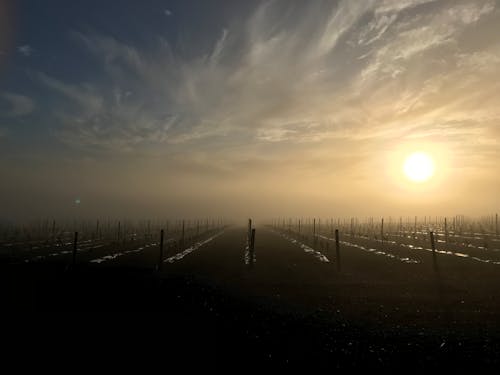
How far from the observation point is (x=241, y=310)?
11398 mm

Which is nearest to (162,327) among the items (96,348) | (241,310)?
(96,348)

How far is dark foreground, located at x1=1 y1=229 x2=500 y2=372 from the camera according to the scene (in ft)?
25.7

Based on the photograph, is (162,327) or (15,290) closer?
(162,327)

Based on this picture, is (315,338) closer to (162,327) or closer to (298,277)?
(162,327)

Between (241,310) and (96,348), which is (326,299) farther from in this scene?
(96,348)

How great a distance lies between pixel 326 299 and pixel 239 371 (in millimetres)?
8041

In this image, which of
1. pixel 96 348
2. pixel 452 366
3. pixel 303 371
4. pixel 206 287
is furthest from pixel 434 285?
pixel 96 348

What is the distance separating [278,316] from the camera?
10891mm

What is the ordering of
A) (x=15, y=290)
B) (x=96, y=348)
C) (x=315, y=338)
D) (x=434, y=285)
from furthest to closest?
(x=434, y=285)
(x=15, y=290)
(x=315, y=338)
(x=96, y=348)

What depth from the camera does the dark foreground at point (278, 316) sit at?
783 cm

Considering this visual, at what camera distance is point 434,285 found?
17.2 meters

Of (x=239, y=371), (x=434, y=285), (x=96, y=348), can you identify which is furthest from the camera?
(x=434, y=285)

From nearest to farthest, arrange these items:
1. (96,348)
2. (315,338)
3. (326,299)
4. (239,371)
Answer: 1. (239,371)
2. (96,348)
3. (315,338)
4. (326,299)

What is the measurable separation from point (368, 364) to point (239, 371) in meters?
3.03
